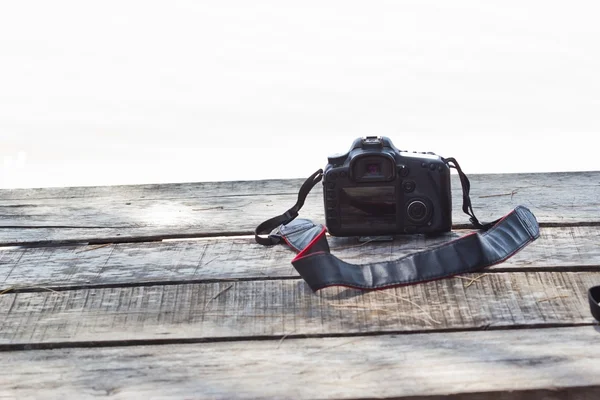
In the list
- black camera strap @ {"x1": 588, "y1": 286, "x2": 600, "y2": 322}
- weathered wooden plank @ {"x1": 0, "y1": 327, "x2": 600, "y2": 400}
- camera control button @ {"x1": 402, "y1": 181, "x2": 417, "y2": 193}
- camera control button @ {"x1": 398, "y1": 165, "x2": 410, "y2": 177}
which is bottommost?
weathered wooden plank @ {"x1": 0, "y1": 327, "x2": 600, "y2": 400}

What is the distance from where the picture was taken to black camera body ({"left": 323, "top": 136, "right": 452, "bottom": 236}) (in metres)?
1.54

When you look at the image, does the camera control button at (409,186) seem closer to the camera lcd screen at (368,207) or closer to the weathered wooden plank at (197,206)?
the camera lcd screen at (368,207)

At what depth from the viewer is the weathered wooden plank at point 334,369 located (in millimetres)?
1012

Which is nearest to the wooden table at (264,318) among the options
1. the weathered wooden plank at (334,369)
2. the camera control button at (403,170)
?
the weathered wooden plank at (334,369)

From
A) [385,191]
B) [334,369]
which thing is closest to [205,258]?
[385,191]

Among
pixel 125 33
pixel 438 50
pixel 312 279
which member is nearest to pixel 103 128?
pixel 125 33

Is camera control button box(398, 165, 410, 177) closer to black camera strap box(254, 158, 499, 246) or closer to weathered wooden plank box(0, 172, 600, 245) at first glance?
black camera strap box(254, 158, 499, 246)

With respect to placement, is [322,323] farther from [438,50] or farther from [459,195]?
[438,50]

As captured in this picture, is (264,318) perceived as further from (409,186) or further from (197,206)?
(197,206)

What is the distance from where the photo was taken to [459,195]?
6.12 feet

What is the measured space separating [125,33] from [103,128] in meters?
1.45

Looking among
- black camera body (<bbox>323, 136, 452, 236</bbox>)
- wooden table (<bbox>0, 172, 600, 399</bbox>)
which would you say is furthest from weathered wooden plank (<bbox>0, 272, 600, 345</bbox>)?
black camera body (<bbox>323, 136, 452, 236</bbox>)

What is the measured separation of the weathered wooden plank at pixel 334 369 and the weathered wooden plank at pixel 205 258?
0.79ft

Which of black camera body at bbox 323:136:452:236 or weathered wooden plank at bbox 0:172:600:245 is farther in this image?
weathered wooden plank at bbox 0:172:600:245
